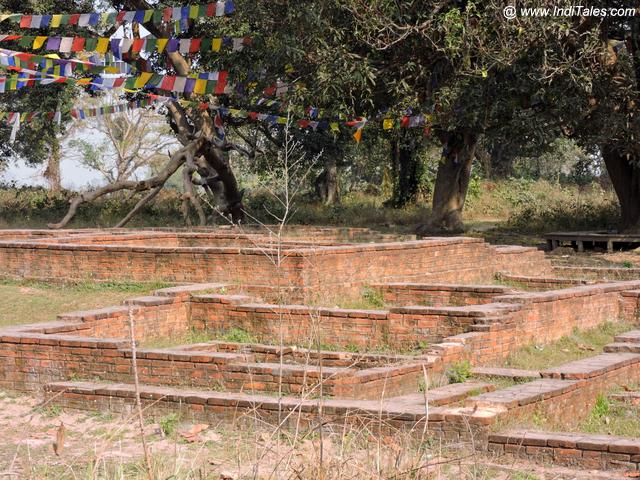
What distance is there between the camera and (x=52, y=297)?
1180 cm

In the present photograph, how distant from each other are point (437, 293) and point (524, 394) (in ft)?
14.5

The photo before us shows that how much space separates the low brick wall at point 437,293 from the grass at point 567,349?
815 mm

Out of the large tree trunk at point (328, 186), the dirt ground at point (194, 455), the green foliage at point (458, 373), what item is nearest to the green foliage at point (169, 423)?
the dirt ground at point (194, 455)

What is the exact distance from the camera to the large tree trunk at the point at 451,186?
21441 mm

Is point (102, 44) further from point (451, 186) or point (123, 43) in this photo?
point (451, 186)

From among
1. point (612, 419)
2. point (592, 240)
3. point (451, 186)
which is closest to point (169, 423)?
point (612, 419)

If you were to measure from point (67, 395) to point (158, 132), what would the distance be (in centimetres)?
4325

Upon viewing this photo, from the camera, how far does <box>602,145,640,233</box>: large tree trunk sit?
62.2ft

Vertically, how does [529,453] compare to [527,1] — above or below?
below

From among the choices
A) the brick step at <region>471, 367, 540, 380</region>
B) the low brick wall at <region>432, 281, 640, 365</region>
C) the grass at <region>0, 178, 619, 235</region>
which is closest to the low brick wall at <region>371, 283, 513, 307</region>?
the low brick wall at <region>432, 281, 640, 365</region>

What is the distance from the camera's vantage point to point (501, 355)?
31.6 ft

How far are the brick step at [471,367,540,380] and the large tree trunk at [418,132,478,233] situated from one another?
1282cm

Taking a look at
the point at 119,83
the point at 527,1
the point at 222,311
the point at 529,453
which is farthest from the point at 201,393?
the point at 119,83

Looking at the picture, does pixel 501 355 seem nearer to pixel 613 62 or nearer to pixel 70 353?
pixel 70 353
